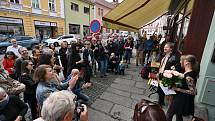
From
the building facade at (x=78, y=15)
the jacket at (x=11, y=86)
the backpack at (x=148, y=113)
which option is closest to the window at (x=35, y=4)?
the building facade at (x=78, y=15)

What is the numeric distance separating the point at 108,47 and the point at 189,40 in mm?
4964

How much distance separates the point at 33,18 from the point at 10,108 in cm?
1977

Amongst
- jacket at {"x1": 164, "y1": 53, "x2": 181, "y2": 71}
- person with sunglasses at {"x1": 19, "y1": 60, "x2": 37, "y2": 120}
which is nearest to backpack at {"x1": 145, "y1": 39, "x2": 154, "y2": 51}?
jacket at {"x1": 164, "y1": 53, "x2": 181, "y2": 71}

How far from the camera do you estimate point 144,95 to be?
16.5 feet

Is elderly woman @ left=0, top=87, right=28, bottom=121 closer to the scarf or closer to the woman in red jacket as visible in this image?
the scarf

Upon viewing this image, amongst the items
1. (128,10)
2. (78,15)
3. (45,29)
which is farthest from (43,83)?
(78,15)

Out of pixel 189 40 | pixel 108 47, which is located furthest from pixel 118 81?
pixel 189 40

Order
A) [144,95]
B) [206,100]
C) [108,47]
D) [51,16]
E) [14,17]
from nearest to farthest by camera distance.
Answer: [206,100] → [144,95] → [108,47] → [14,17] → [51,16]

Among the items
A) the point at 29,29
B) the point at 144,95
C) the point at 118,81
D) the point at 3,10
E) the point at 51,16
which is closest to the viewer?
the point at 144,95

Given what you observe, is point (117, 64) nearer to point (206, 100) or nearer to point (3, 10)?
point (206, 100)

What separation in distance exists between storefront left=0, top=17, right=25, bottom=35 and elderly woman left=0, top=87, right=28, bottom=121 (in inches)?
668

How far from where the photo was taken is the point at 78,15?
28125mm

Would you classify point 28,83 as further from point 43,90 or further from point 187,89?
point 187,89

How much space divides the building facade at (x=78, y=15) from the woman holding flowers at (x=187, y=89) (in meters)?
24.9
